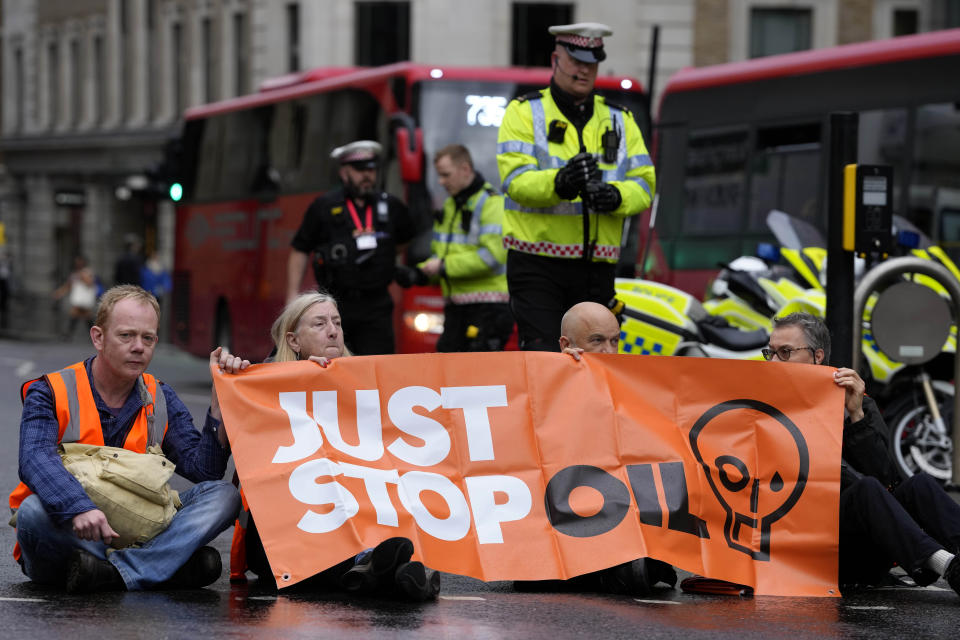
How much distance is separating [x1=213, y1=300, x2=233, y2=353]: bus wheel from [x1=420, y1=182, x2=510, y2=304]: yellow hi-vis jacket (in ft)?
30.2

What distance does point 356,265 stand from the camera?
1052 centimetres

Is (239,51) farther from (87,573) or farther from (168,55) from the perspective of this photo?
(87,573)

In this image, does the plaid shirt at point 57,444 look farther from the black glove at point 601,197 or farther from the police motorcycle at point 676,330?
the police motorcycle at point 676,330

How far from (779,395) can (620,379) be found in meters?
0.59

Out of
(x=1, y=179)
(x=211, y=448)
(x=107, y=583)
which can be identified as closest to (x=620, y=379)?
(x=211, y=448)

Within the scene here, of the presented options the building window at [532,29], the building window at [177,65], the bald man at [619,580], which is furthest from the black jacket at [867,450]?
the building window at [177,65]

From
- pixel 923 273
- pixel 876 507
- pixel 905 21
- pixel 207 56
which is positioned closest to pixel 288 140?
pixel 923 273

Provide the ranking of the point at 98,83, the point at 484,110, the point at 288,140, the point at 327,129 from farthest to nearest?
the point at 98,83 < the point at 288,140 < the point at 327,129 < the point at 484,110

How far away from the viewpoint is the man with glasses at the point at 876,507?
627 cm

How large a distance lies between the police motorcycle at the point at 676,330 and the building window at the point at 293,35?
2674cm

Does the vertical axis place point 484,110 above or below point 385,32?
below

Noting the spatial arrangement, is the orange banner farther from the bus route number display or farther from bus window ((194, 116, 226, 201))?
bus window ((194, 116, 226, 201))

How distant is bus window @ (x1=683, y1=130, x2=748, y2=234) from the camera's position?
52.3ft

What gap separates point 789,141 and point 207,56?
2976 centimetres
